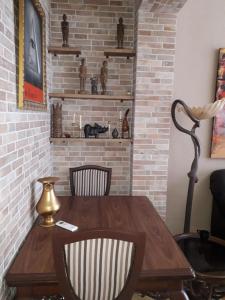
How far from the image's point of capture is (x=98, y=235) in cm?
114

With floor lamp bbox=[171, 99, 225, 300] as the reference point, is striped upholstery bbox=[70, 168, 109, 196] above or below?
above

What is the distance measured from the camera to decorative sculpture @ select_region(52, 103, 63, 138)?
2.79 meters

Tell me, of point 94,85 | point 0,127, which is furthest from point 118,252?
point 94,85

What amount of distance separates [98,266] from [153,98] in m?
1.95

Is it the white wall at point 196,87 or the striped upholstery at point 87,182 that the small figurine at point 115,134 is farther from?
the white wall at point 196,87

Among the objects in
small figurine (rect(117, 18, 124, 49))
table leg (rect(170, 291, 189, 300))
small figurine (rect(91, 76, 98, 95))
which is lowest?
table leg (rect(170, 291, 189, 300))

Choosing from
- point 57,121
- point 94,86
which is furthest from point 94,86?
point 57,121

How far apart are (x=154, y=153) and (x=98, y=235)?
178cm

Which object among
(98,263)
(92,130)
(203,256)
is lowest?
(203,256)

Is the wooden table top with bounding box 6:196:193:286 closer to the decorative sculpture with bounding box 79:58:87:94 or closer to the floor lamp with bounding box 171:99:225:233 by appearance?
the floor lamp with bounding box 171:99:225:233

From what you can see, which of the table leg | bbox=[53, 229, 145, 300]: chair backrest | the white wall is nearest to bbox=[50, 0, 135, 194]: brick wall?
the white wall

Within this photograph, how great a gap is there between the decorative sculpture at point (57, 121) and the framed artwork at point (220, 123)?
1709 mm

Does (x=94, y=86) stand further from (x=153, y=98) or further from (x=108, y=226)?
(x=108, y=226)

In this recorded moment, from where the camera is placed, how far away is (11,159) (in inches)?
57.4
